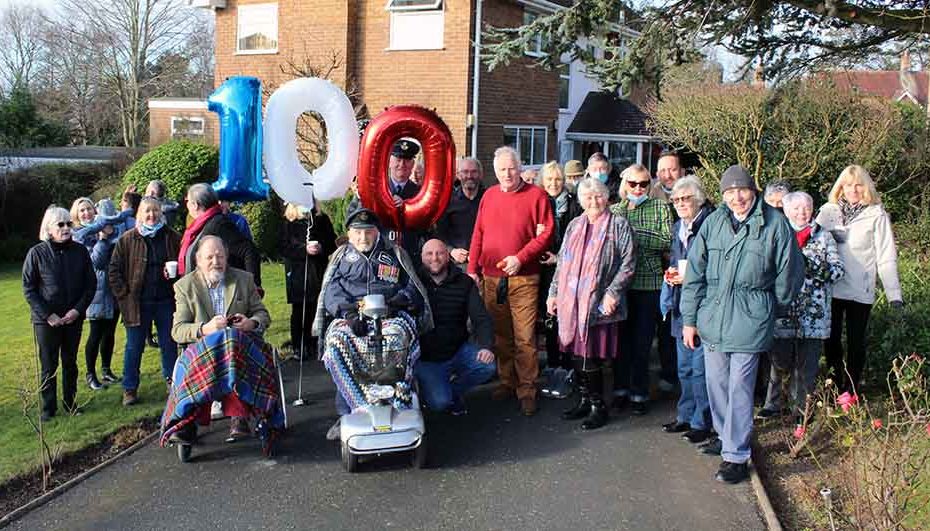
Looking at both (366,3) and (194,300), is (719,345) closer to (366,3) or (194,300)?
(194,300)

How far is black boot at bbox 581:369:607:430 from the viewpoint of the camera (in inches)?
245

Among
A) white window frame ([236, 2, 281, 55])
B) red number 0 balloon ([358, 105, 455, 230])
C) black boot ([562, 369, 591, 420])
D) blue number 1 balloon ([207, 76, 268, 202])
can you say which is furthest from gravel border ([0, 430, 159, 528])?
white window frame ([236, 2, 281, 55])

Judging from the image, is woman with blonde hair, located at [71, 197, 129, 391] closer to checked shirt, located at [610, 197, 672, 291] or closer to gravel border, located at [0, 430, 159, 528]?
gravel border, located at [0, 430, 159, 528]

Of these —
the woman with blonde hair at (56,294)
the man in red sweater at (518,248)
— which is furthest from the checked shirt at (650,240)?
the woman with blonde hair at (56,294)

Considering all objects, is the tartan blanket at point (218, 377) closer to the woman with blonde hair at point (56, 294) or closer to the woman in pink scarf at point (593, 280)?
the woman with blonde hair at point (56, 294)

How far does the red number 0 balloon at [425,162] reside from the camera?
680cm

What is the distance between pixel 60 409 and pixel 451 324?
10.7ft

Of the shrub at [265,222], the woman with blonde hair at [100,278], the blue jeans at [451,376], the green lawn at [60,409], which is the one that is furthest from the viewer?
the shrub at [265,222]

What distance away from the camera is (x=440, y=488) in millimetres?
5129

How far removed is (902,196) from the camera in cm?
1273

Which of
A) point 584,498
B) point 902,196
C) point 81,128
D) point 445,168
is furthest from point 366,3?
point 81,128

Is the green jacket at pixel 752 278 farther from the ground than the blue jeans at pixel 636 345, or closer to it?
farther from the ground

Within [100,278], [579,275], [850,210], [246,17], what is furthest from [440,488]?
[246,17]

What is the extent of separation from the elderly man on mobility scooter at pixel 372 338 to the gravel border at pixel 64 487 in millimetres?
1391
